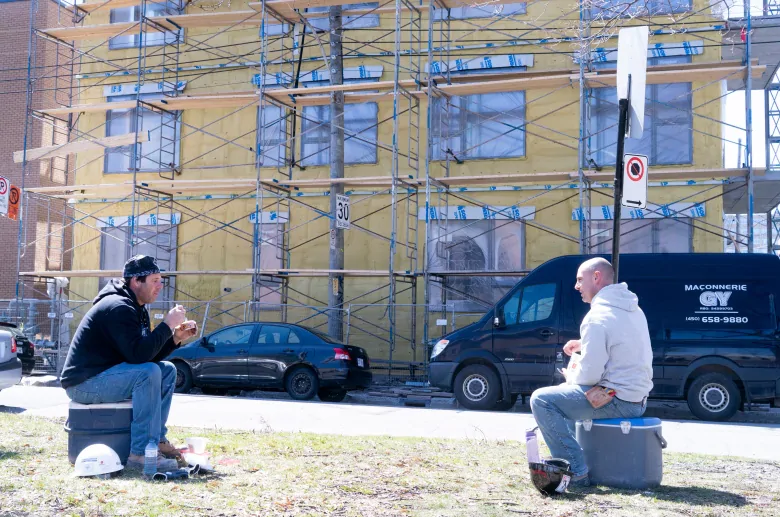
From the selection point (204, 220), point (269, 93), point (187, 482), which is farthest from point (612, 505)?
point (204, 220)

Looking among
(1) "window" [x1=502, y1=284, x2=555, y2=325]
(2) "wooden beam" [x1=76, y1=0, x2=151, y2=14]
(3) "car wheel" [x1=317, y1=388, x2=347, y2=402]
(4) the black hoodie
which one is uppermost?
(2) "wooden beam" [x1=76, y1=0, x2=151, y2=14]

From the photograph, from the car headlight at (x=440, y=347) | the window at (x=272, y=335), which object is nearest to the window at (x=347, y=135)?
the window at (x=272, y=335)

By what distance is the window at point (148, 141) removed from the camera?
23.1 meters

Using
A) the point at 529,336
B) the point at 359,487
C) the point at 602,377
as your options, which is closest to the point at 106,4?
the point at 529,336

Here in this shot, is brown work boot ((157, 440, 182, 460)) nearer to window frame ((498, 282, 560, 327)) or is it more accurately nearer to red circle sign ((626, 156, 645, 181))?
red circle sign ((626, 156, 645, 181))

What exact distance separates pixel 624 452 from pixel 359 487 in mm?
1875

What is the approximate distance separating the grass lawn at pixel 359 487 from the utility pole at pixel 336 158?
37.9 feet

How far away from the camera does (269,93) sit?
20312mm

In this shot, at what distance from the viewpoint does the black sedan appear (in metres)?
15.6

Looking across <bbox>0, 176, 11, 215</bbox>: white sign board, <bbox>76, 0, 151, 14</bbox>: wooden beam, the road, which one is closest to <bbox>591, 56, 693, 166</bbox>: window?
the road

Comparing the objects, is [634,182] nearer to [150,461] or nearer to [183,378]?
[150,461]

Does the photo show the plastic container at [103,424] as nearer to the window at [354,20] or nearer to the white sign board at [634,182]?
the white sign board at [634,182]

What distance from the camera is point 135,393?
256 inches

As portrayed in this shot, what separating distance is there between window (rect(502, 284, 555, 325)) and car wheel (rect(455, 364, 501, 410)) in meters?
0.89
